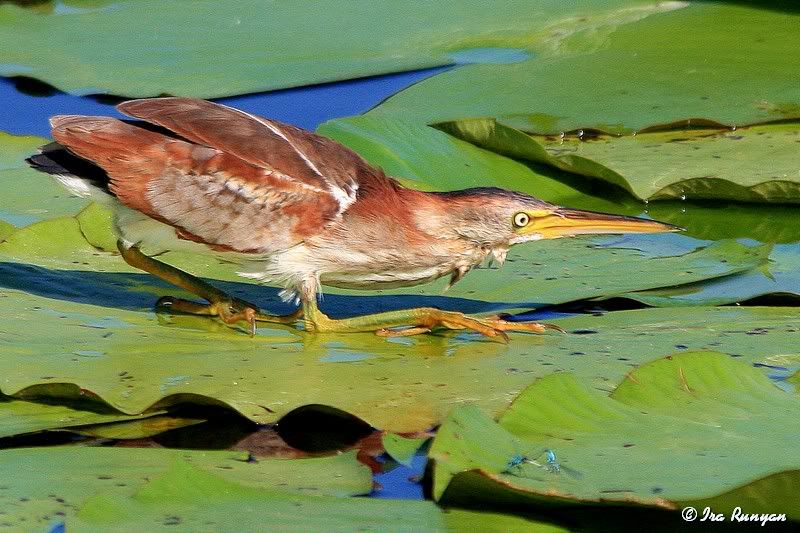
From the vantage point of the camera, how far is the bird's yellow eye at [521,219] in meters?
5.41

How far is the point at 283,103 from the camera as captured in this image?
7.73 metres

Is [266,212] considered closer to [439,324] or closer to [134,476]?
[439,324]

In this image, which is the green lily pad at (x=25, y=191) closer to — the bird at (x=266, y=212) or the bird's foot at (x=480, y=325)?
the bird at (x=266, y=212)

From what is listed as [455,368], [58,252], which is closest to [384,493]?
[455,368]

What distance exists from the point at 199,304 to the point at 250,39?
289cm

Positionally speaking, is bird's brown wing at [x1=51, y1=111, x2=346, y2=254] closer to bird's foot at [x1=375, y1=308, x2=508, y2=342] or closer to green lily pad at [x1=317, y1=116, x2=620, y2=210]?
bird's foot at [x1=375, y1=308, x2=508, y2=342]

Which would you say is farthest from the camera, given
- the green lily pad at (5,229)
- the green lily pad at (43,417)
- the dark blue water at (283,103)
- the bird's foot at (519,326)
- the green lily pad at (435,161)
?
the dark blue water at (283,103)

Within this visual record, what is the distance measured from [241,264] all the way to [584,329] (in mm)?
1502

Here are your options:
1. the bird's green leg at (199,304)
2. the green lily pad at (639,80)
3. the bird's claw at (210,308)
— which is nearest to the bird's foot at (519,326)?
the bird's green leg at (199,304)

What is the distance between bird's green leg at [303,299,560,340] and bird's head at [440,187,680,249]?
1.45ft

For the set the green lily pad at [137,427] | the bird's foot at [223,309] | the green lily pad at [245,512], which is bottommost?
the bird's foot at [223,309]

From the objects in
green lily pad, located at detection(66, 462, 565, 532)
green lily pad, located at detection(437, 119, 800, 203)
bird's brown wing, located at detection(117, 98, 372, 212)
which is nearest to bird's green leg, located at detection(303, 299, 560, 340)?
bird's brown wing, located at detection(117, 98, 372, 212)

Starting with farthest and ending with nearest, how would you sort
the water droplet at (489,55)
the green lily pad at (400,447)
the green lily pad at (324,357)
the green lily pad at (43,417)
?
the water droplet at (489,55) → the green lily pad at (324,357) → the green lily pad at (43,417) → the green lily pad at (400,447)

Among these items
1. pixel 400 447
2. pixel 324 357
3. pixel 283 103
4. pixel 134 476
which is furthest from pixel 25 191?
pixel 400 447
